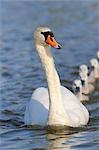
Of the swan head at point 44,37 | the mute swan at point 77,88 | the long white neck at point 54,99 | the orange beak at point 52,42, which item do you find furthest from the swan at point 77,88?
the orange beak at point 52,42

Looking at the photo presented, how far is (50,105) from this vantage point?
34.2 ft

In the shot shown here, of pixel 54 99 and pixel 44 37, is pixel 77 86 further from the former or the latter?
pixel 44 37

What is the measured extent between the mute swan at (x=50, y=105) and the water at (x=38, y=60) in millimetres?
159

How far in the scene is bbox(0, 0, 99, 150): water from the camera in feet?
32.6

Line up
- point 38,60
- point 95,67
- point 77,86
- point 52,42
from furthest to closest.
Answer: point 38,60 < point 95,67 < point 77,86 < point 52,42

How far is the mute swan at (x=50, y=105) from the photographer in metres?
10.2

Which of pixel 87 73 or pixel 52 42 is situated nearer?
pixel 52 42

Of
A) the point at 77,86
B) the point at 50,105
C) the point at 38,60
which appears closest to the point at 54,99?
the point at 50,105

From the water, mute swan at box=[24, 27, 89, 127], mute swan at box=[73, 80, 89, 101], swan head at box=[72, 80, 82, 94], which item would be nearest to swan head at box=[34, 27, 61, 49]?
mute swan at box=[24, 27, 89, 127]

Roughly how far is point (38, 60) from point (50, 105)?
6.86 m

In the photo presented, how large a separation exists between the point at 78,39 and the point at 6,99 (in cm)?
752

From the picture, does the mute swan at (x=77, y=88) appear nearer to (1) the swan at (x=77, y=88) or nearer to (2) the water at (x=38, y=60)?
(1) the swan at (x=77, y=88)

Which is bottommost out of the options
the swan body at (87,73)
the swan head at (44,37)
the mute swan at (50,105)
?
the mute swan at (50,105)

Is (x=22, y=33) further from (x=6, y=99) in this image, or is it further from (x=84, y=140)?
(x=84, y=140)
